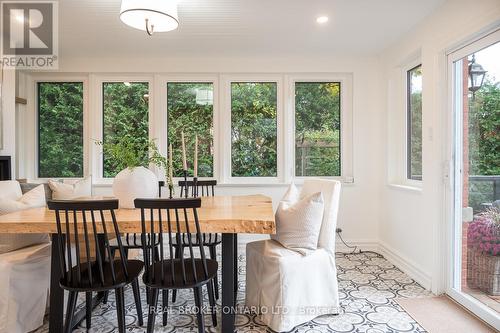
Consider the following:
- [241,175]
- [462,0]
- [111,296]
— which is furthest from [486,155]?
[111,296]

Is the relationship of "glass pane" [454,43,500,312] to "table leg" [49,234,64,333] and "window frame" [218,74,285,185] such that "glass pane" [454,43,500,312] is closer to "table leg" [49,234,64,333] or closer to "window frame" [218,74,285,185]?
"window frame" [218,74,285,185]

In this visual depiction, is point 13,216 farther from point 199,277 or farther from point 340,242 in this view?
point 340,242

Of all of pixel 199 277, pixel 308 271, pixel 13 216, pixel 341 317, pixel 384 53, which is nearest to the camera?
pixel 199 277

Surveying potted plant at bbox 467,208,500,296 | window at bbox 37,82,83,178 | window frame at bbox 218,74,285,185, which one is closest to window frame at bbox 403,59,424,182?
potted plant at bbox 467,208,500,296

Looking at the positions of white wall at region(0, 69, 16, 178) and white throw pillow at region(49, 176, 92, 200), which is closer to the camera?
white throw pillow at region(49, 176, 92, 200)

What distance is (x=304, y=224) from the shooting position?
2.04 meters

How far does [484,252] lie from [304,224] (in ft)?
4.48

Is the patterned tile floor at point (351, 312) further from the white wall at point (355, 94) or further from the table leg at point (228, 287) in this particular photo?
the white wall at point (355, 94)

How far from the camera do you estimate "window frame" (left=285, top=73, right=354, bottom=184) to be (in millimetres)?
3801

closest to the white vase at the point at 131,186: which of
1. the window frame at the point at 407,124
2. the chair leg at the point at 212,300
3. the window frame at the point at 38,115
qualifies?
the chair leg at the point at 212,300

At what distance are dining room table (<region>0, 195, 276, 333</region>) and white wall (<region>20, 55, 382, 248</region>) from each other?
1823 millimetres

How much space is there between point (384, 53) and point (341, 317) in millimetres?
3006

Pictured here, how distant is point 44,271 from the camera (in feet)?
6.76

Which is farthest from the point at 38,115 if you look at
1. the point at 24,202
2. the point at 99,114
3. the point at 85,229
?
the point at 85,229
